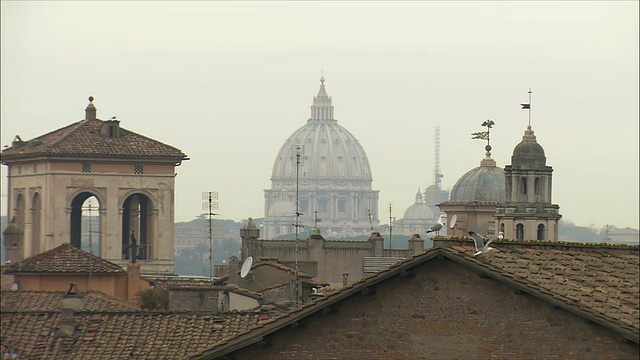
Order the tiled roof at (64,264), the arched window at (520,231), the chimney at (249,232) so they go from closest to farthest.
Result: 1. the tiled roof at (64,264)
2. the arched window at (520,231)
3. the chimney at (249,232)

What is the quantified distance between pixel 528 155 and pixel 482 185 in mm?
5683

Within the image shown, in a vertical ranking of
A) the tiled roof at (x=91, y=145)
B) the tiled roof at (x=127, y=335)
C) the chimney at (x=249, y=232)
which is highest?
the tiled roof at (x=91, y=145)

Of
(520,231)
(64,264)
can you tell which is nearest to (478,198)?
(520,231)

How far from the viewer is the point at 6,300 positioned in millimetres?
48219

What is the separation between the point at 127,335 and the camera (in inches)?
1462

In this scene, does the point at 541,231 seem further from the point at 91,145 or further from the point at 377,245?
the point at 91,145

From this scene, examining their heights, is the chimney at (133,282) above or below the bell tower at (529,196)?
below

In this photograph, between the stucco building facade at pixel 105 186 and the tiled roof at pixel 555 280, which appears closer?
the tiled roof at pixel 555 280

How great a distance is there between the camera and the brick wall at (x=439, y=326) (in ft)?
68.8

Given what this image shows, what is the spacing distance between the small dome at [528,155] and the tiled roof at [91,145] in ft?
35.1

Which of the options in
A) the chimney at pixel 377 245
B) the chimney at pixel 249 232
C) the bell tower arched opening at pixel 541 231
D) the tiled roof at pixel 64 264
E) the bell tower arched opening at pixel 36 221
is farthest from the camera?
the chimney at pixel 249 232

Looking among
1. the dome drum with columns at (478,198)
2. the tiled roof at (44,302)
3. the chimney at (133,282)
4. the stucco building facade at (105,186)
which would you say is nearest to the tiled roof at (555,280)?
the tiled roof at (44,302)

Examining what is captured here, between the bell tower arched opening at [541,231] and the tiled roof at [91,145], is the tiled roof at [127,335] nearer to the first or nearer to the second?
the tiled roof at [91,145]

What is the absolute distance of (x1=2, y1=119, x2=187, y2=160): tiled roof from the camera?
73.4 metres
